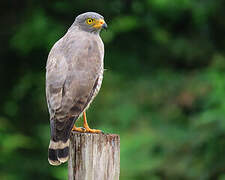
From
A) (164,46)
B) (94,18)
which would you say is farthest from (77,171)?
(164,46)

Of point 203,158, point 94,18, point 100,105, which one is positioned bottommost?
point 203,158

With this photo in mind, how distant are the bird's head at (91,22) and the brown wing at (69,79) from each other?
0.25 meters

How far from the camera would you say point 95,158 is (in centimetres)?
353

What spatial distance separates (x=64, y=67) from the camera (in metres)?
4.27

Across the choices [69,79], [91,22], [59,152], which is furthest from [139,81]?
[59,152]

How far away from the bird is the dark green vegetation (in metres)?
2.68

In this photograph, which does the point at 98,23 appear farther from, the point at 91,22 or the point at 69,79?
the point at 69,79

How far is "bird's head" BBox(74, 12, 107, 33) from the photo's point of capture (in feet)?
16.2

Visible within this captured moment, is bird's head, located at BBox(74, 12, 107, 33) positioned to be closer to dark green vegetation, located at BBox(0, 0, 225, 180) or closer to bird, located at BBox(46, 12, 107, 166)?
bird, located at BBox(46, 12, 107, 166)

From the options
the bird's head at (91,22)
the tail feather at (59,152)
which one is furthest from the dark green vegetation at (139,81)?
the tail feather at (59,152)

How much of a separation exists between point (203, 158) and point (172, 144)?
0.57 meters

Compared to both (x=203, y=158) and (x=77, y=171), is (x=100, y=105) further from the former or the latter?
(x=77, y=171)

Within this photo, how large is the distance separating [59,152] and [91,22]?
65.8 inches

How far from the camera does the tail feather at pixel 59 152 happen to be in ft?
12.0
